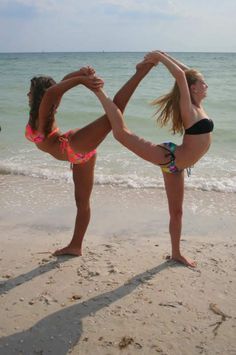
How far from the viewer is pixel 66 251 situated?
13.1 feet

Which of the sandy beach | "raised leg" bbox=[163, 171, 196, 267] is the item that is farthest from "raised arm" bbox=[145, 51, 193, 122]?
the sandy beach

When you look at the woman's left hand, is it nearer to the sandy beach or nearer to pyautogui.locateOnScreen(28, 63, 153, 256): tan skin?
pyautogui.locateOnScreen(28, 63, 153, 256): tan skin

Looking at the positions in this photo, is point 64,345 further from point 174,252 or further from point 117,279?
point 174,252

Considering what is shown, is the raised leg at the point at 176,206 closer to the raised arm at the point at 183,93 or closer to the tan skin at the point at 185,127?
the tan skin at the point at 185,127

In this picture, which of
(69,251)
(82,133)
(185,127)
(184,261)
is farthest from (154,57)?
(69,251)

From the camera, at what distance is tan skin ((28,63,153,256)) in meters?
3.51

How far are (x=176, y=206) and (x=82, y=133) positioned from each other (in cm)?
101

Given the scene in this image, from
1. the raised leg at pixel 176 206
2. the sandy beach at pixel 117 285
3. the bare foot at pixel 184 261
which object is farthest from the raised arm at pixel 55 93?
the bare foot at pixel 184 261

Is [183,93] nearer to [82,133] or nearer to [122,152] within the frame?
[82,133]

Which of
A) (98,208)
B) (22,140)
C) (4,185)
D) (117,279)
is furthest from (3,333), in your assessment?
(22,140)

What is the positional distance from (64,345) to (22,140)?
7.89 m

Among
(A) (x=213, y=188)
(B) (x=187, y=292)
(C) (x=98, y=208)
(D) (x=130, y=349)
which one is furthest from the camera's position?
(A) (x=213, y=188)

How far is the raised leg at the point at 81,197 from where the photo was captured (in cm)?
390

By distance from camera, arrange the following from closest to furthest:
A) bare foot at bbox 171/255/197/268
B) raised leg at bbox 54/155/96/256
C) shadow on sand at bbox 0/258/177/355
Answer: shadow on sand at bbox 0/258/177/355 < bare foot at bbox 171/255/197/268 < raised leg at bbox 54/155/96/256
